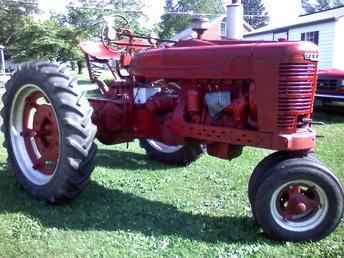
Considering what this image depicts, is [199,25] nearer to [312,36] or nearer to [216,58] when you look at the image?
[216,58]

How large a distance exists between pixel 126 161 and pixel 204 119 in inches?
83.7

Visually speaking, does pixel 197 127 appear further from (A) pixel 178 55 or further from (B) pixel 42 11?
(B) pixel 42 11

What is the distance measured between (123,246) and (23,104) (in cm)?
202

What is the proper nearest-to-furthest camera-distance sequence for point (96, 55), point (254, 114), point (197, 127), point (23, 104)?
1. point (254, 114)
2. point (197, 127)
3. point (23, 104)
4. point (96, 55)

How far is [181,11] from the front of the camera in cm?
7194

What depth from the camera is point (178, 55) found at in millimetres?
3857

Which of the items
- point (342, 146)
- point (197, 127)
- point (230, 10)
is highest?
point (230, 10)

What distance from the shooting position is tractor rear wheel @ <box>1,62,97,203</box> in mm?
3752

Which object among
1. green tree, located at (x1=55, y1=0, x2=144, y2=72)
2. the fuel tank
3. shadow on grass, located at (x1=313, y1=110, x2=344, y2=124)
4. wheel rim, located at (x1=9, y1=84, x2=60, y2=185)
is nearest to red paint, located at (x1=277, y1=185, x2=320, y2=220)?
the fuel tank

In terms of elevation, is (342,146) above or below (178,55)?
below

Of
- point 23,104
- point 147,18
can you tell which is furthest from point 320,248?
point 147,18

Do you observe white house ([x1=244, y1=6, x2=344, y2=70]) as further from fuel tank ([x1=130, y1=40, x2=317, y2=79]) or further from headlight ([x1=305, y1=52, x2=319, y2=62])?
headlight ([x1=305, y1=52, x2=319, y2=62])

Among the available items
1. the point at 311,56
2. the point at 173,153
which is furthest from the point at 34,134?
the point at 311,56

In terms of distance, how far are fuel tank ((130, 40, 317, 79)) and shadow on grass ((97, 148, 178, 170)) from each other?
1.53 meters
